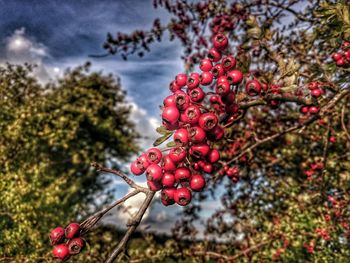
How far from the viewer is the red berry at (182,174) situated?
1291 mm

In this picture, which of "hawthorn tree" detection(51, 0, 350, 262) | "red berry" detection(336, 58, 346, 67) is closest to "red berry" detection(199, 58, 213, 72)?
"hawthorn tree" detection(51, 0, 350, 262)

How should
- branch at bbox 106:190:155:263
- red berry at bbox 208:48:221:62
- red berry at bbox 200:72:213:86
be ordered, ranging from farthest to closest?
red berry at bbox 208:48:221:62
red berry at bbox 200:72:213:86
branch at bbox 106:190:155:263

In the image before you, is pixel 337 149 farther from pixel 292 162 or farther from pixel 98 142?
pixel 98 142

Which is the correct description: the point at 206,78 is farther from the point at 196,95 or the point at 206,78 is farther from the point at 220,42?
the point at 220,42

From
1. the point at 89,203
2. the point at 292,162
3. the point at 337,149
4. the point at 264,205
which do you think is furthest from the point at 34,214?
the point at 89,203

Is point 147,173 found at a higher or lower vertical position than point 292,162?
lower

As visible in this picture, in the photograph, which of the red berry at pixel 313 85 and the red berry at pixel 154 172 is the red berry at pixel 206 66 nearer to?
the red berry at pixel 154 172

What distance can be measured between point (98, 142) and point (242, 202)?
962 cm

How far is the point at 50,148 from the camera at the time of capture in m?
12.9

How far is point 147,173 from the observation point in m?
1.28

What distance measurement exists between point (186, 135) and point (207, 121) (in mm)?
102

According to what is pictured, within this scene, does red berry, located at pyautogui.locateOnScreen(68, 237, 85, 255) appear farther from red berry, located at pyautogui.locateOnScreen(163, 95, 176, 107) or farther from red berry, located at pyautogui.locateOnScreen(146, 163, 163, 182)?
red berry, located at pyautogui.locateOnScreen(163, 95, 176, 107)

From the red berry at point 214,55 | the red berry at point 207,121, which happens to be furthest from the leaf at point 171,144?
the red berry at point 214,55

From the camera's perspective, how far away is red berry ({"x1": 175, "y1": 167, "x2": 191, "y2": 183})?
1.29 m
